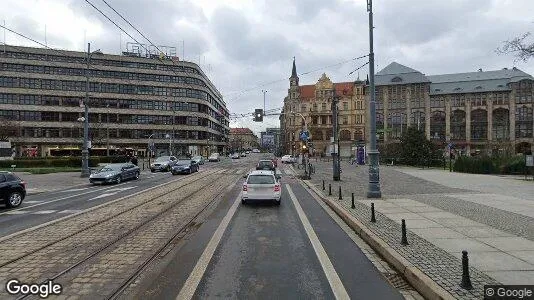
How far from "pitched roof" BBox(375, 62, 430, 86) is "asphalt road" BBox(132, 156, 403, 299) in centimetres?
9191

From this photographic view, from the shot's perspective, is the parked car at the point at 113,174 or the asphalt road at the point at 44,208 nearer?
the asphalt road at the point at 44,208

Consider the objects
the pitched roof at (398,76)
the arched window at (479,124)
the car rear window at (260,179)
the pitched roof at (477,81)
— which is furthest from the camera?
the pitched roof at (398,76)

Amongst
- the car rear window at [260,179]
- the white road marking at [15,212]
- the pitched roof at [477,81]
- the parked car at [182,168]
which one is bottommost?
the white road marking at [15,212]

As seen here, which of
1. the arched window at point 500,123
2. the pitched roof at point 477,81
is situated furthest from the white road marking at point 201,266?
the pitched roof at point 477,81

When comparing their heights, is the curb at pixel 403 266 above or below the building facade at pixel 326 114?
below

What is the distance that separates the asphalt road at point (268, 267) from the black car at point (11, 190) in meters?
9.20

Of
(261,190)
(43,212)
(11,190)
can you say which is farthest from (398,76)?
(43,212)

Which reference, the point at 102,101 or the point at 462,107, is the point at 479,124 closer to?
the point at 462,107

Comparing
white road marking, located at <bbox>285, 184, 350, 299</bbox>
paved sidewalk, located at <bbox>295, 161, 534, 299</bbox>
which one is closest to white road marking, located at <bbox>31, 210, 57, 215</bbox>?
white road marking, located at <bbox>285, 184, 350, 299</bbox>

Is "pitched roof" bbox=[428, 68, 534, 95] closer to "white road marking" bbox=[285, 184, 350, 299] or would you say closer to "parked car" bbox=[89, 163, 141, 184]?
"parked car" bbox=[89, 163, 141, 184]

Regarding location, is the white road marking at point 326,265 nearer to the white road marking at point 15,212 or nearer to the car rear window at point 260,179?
the car rear window at point 260,179

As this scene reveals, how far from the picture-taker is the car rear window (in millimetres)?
16672

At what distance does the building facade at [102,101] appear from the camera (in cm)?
8075

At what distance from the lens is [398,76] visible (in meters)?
98.2
